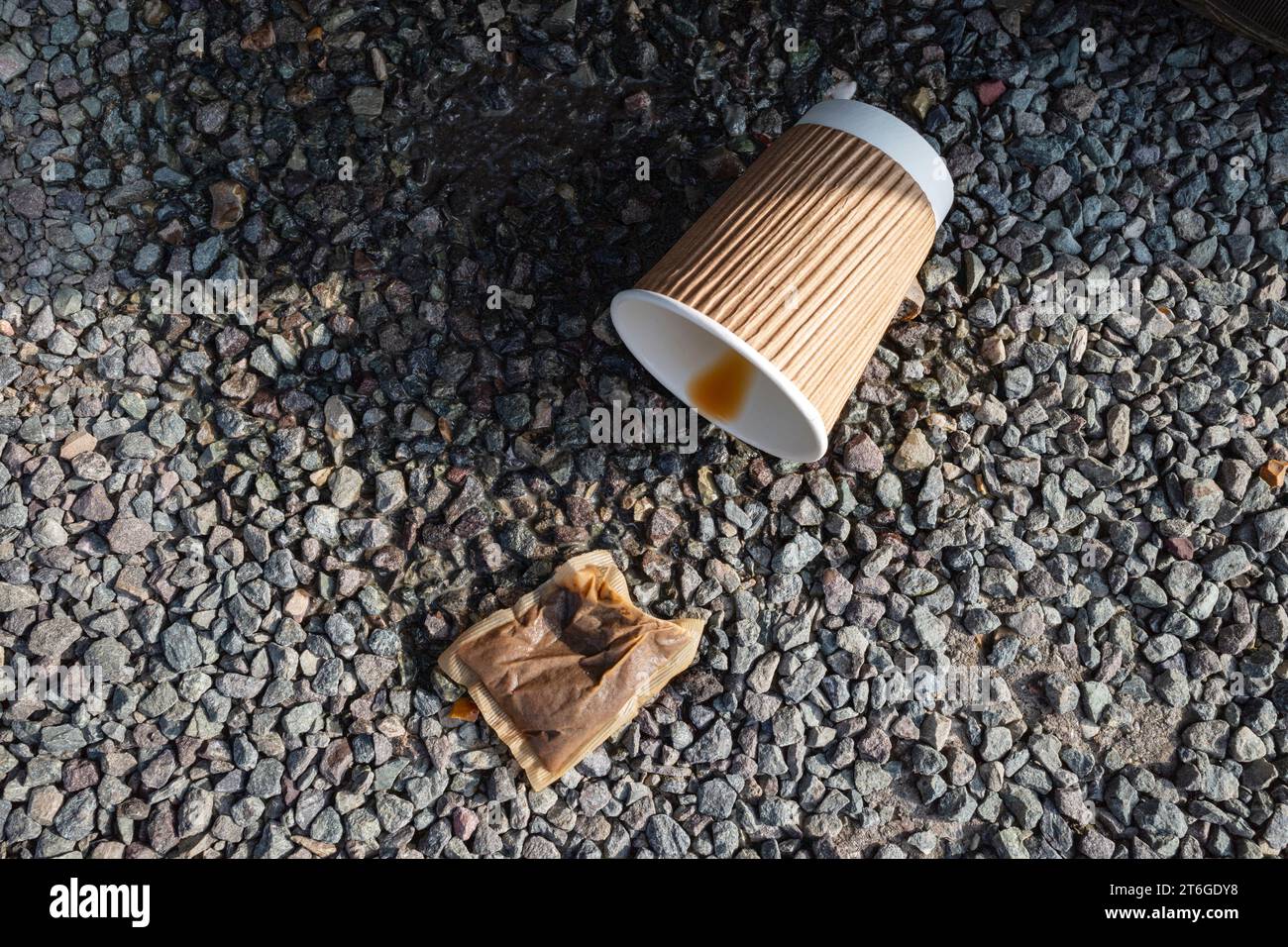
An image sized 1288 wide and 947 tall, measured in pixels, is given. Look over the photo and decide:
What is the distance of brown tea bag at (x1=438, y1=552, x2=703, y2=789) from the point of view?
2477 mm

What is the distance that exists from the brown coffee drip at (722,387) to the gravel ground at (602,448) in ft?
0.32

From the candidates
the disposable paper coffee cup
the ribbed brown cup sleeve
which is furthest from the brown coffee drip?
the ribbed brown cup sleeve

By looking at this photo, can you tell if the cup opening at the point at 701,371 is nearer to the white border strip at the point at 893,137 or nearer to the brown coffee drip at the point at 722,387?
the brown coffee drip at the point at 722,387

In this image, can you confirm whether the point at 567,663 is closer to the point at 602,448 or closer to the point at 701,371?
the point at 602,448

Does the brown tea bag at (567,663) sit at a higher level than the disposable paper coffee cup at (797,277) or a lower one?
lower

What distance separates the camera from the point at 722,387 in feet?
8.59

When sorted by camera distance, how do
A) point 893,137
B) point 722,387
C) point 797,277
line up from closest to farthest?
point 797,277
point 893,137
point 722,387

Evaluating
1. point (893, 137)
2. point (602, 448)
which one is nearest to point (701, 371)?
point (602, 448)

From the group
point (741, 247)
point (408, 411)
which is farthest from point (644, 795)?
point (741, 247)

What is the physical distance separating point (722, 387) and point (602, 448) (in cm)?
34

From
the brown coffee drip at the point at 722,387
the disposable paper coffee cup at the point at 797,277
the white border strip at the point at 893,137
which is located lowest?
the brown coffee drip at the point at 722,387

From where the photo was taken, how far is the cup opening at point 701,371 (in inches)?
99.4

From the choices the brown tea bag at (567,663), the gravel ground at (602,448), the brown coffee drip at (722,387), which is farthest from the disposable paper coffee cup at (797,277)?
the brown tea bag at (567,663)

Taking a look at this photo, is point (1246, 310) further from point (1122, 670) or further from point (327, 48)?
point (327, 48)
